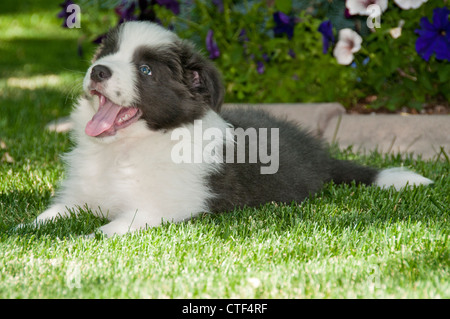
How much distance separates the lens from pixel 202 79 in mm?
3361

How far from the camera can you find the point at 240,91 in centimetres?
595

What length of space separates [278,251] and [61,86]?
19.8 ft

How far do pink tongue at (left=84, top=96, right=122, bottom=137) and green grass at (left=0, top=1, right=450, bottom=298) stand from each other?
11.6 inches

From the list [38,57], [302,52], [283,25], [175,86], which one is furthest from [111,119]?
[38,57]

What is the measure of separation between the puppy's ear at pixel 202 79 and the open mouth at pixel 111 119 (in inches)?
13.0

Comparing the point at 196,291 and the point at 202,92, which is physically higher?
the point at 202,92

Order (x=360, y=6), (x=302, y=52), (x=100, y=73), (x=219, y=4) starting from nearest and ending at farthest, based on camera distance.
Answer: (x=100, y=73) < (x=360, y=6) < (x=302, y=52) < (x=219, y=4)

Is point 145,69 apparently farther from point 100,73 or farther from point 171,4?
point 171,4

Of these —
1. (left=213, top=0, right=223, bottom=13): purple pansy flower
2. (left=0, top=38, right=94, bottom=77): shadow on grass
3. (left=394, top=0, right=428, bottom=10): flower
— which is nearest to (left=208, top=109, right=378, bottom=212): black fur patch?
(left=394, top=0, right=428, bottom=10): flower

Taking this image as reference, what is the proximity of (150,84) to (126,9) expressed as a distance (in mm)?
2804

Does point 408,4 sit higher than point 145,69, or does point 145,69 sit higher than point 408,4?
point 408,4
